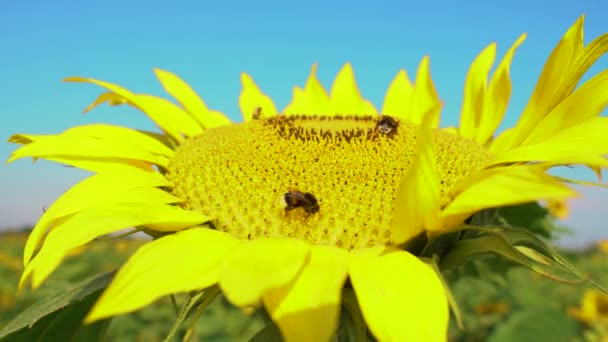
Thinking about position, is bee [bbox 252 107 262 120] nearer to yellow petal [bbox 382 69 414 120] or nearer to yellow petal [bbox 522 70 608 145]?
yellow petal [bbox 382 69 414 120]

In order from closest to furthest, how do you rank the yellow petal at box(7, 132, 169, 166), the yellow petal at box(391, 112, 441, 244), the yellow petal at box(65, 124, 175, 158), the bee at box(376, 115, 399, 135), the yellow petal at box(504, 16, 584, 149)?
1. the yellow petal at box(391, 112, 441, 244)
2. the yellow petal at box(504, 16, 584, 149)
3. the yellow petal at box(7, 132, 169, 166)
4. the bee at box(376, 115, 399, 135)
5. the yellow petal at box(65, 124, 175, 158)

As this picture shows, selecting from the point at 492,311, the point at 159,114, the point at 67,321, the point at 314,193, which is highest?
the point at 159,114

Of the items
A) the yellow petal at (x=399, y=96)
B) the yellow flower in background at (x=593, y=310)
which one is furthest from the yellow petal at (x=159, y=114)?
the yellow flower in background at (x=593, y=310)

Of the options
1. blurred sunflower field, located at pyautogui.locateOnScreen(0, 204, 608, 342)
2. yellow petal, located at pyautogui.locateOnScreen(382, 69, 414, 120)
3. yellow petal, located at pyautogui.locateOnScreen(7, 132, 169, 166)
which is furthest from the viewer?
blurred sunflower field, located at pyautogui.locateOnScreen(0, 204, 608, 342)

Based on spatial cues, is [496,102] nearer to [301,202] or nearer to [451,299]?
[301,202]

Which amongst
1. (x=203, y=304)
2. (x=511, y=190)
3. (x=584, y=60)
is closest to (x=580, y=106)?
(x=584, y=60)

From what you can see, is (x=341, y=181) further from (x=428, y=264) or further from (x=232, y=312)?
(x=232, y=312)

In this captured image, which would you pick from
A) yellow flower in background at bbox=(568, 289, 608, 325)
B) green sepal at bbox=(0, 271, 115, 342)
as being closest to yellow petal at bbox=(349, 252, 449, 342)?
green sepal at bbox=(0, 271, 115, 342)
